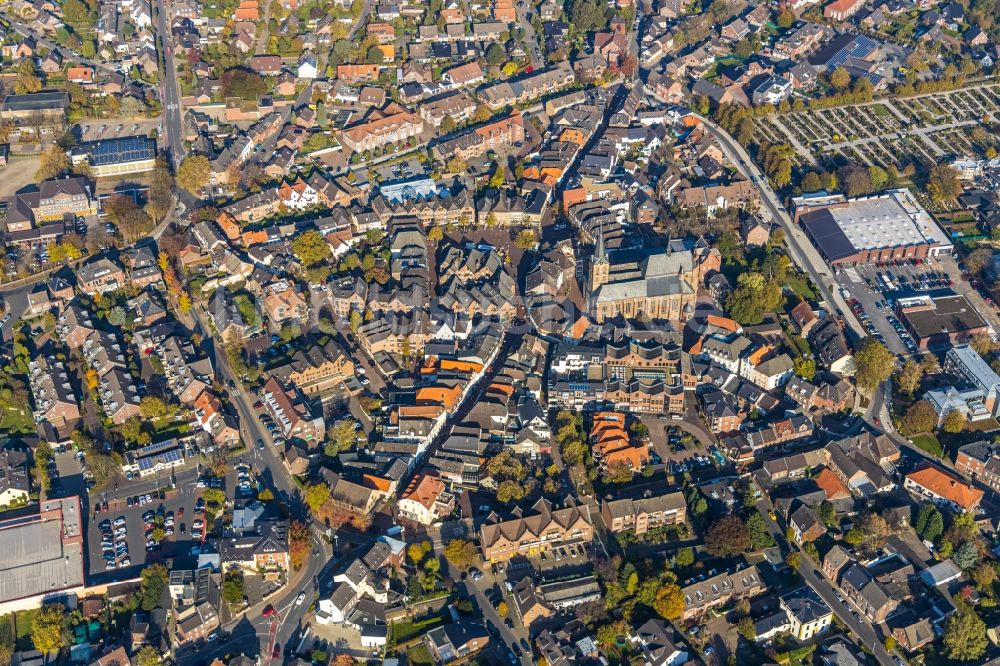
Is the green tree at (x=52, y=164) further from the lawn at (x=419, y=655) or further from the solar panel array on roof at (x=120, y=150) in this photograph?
the lawn at (x=419, y=655)

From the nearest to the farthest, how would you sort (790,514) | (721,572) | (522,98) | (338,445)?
(721,572) → (790,514) → (338,445) → (522,98)

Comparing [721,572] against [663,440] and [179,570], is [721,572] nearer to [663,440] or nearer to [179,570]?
[663,440]

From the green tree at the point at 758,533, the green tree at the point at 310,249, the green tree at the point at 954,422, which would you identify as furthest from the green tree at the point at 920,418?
the green tree at the point at 310,249

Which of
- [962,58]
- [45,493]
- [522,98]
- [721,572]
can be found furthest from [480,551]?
[962,58]

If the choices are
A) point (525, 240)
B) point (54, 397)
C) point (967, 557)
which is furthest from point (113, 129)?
point (967, 557)

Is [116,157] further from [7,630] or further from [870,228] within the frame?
[870,228]

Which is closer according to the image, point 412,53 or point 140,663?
point 140,663

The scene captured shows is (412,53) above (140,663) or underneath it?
above

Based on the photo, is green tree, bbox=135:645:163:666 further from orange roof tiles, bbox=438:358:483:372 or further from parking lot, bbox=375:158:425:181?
parking lot, bbox=375:158:425:181
